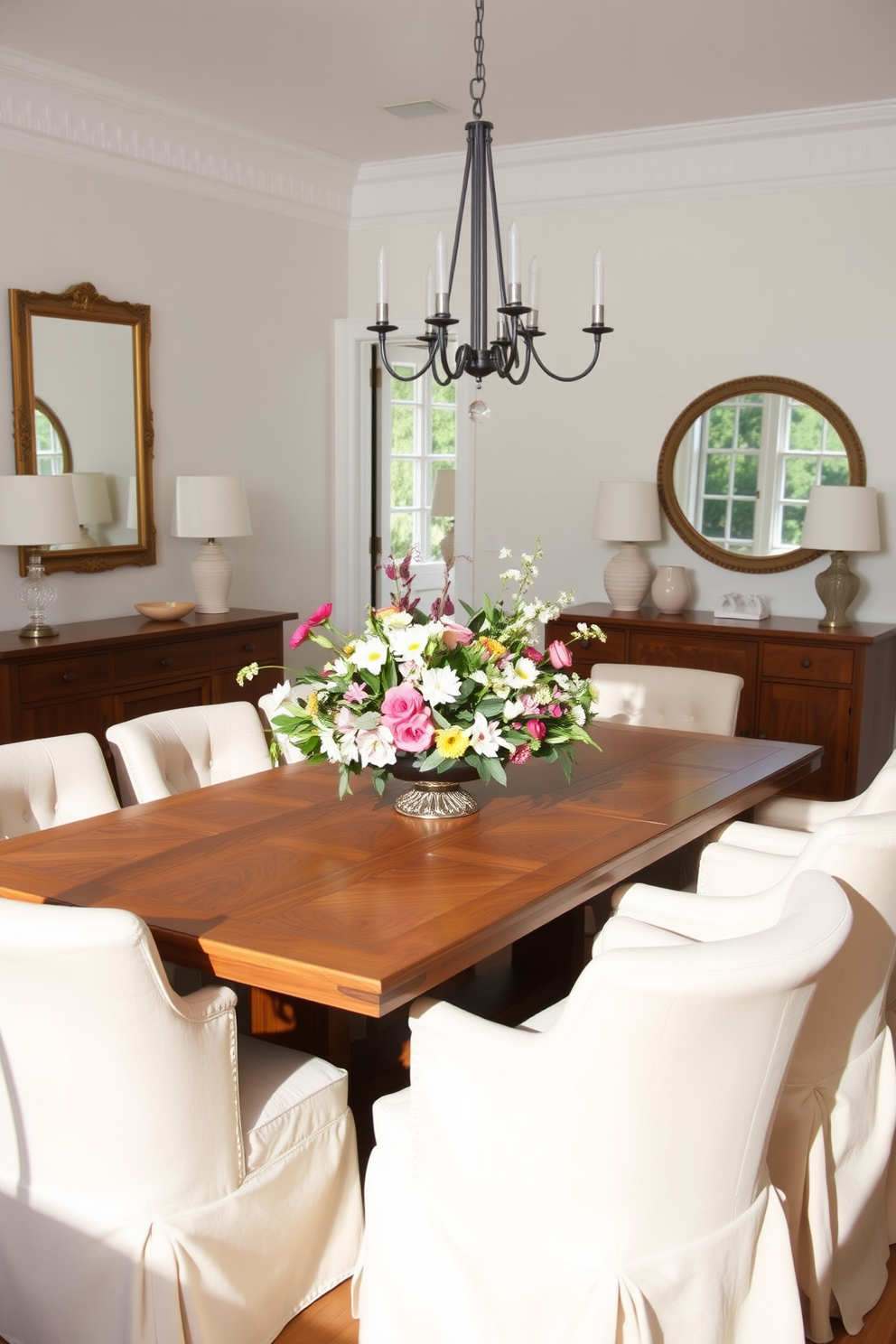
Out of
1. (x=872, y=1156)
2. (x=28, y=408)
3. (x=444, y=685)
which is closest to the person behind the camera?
(x=872, y=1156)

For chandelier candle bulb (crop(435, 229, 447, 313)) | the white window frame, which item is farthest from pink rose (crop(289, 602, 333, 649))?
the white window frame

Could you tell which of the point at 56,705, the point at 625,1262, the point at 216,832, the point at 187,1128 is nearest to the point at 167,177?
the point at 56,705

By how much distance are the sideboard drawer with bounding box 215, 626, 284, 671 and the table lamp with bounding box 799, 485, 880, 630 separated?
7.54 feet

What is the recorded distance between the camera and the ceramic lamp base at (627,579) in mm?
5809

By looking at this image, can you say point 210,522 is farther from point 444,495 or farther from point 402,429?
point 402,429

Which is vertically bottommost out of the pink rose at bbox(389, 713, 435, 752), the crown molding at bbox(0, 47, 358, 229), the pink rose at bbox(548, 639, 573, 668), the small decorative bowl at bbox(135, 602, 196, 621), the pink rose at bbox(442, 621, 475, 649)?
the small decorative bowl at bbox(135, 602, 196, 621)

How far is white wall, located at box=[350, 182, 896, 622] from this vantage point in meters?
5.40

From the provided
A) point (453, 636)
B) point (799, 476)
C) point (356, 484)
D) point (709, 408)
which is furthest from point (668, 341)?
point (453, 636)

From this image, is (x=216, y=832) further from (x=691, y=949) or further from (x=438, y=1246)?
(x=691, y=949)

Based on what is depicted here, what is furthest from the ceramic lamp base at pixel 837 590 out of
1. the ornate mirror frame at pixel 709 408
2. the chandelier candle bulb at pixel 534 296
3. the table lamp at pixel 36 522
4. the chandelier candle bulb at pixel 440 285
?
the table lamp at pixel 36 522

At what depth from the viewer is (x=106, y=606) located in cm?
535

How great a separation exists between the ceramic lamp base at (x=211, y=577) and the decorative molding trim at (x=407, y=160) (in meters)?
1.59

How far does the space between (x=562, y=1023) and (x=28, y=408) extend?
3.90 m

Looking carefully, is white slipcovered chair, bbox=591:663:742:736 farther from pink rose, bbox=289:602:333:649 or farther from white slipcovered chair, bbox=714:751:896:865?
pink rose, bbox=289:602:333:649
